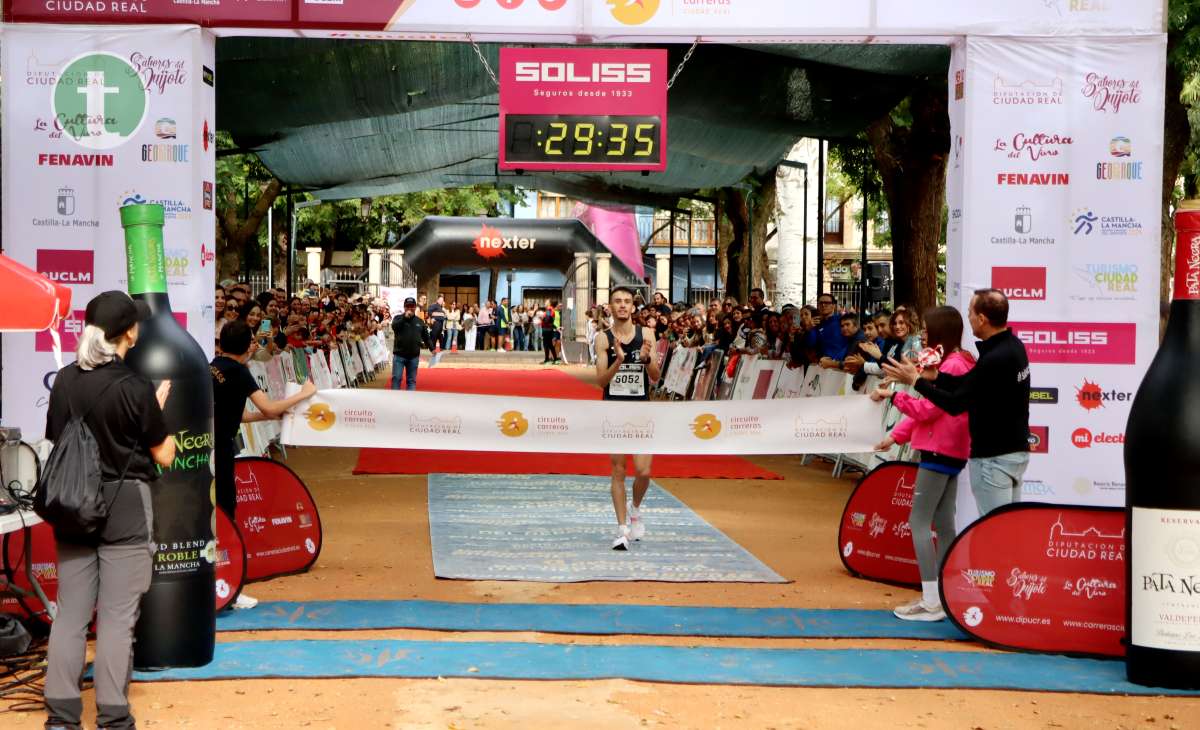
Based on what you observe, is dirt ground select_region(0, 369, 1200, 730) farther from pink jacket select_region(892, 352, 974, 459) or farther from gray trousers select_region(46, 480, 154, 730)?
pink jacket select_region(892, 352, 974, 459)

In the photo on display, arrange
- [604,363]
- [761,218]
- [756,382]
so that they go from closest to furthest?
1. [604,363]
2. [756,382]
3. [761,218]

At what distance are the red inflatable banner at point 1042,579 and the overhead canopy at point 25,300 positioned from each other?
16.2 ft

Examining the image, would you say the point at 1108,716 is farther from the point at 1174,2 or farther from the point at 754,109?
the point at 754,109

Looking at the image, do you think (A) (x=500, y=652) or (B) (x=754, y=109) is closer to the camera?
(A) (x=500, y=652)

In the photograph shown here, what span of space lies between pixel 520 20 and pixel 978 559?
15.0ft

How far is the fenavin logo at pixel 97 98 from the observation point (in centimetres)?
884

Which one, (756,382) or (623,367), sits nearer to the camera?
(623,367)

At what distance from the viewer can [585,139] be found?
10531 millimetres

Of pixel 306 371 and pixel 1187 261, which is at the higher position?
pixel 1187 261

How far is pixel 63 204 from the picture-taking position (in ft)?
29.1

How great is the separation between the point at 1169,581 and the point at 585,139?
567 cm

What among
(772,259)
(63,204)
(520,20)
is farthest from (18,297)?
(772,259)

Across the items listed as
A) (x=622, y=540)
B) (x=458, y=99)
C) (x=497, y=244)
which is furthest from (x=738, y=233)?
(x=622, y=540)

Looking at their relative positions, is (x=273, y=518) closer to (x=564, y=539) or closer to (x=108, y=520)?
(x=564, y=539)
